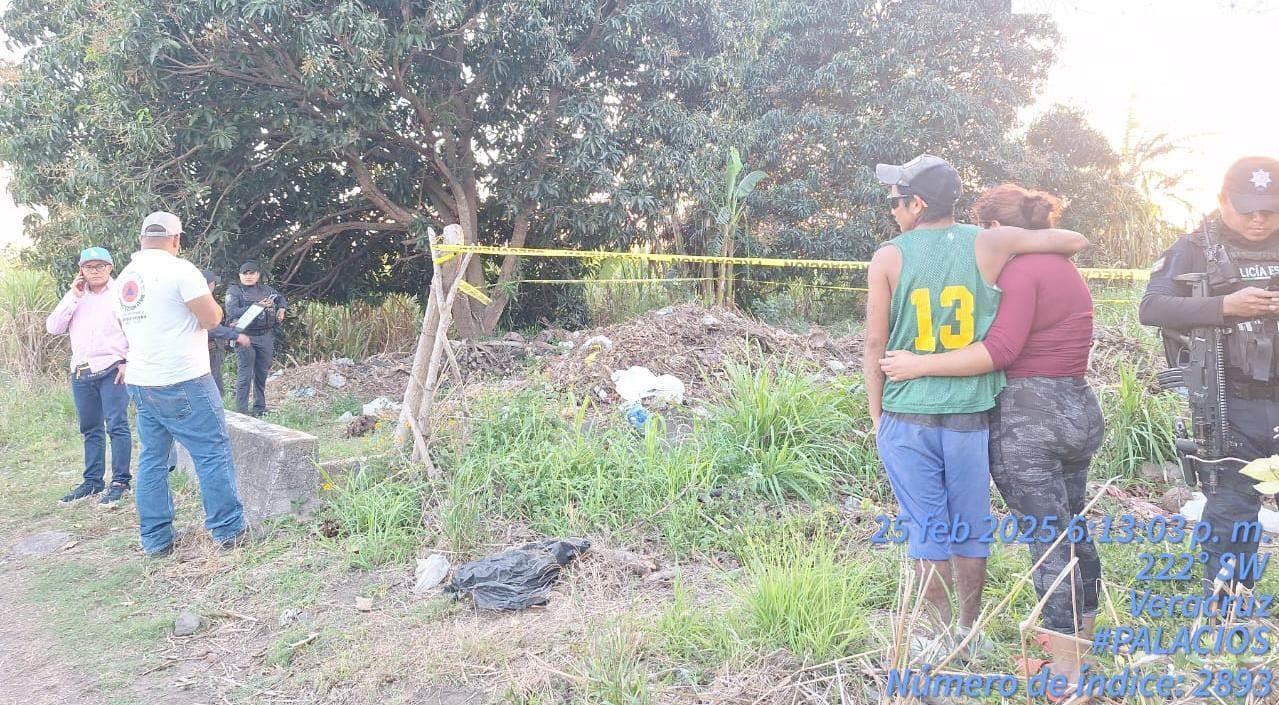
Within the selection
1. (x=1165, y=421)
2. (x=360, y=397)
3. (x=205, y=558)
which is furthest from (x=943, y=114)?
(x=205, y=558)

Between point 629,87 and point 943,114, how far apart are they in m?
4.79

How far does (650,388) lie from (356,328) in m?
7.73

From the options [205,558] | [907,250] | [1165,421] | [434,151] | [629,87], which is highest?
[629,87]

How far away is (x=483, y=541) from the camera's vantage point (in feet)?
12.6

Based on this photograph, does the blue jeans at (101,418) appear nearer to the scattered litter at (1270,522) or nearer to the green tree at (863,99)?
the scattered litter at (1270,522)

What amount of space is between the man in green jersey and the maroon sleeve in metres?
0.03

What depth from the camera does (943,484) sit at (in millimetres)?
2475

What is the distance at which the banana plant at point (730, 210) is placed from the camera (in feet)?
34.1

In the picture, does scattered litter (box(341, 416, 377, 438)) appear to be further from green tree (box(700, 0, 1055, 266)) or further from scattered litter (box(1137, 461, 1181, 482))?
green tree (box(700, 0, 1055, 266))

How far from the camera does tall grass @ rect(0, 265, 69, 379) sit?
32.7 ft

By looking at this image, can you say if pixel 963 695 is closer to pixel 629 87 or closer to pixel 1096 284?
pixel 629 87

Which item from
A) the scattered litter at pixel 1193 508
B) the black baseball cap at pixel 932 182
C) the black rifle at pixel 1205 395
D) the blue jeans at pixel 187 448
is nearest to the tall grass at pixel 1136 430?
the scattered litter at pixel 1193 508

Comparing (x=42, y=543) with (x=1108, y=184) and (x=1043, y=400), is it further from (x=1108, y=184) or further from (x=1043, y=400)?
(x=1108, y=184)

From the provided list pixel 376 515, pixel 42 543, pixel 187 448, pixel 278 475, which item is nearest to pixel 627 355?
pixel 376 515
